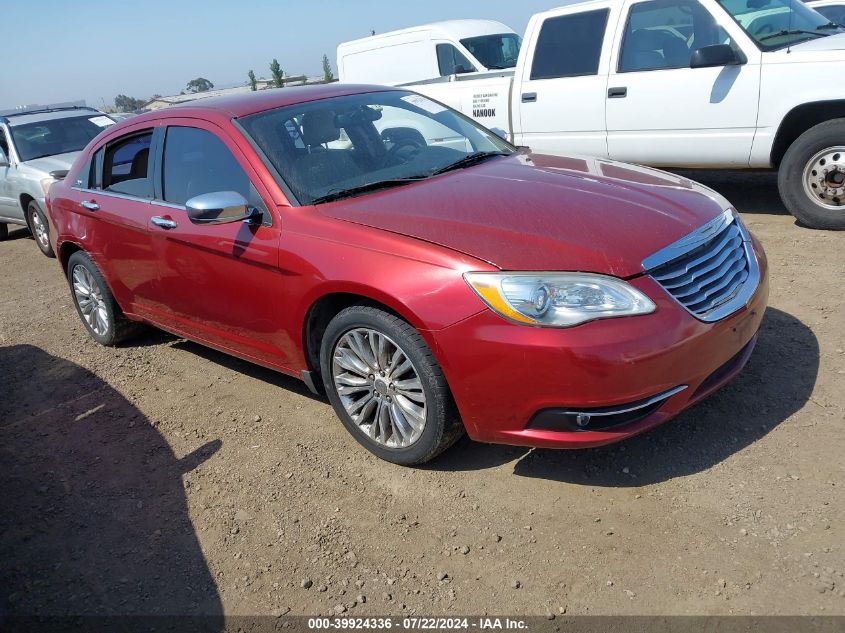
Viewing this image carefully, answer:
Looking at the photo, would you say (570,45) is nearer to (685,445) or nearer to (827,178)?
(827,178)

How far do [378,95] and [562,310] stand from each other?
7.69 feet

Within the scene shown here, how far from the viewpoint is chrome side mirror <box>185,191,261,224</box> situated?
11.6 ft

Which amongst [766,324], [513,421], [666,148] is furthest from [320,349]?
[666,148]

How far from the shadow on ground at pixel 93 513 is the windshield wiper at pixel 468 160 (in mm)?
1909

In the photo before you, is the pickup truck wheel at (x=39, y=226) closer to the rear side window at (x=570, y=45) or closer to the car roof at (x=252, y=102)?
the car roof at (x=252, y=102)

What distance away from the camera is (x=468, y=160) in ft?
13.8

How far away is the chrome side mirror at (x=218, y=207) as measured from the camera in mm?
3527

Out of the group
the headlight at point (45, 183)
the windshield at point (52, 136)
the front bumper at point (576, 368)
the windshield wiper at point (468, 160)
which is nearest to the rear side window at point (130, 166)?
the windshield wiper at point (468, 160)

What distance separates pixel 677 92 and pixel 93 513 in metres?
5.61

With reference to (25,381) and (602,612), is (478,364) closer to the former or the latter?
(602,612)

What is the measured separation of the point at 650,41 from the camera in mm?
6727

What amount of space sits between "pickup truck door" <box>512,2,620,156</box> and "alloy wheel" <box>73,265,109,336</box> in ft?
13.9

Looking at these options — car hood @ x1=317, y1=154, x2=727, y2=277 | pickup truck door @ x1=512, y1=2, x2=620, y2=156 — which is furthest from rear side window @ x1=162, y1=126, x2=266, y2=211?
pickup truck door @ x1=512, y1=2, x2=620, y2=156

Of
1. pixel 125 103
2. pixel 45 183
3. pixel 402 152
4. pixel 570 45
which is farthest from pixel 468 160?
pixel 125 103
